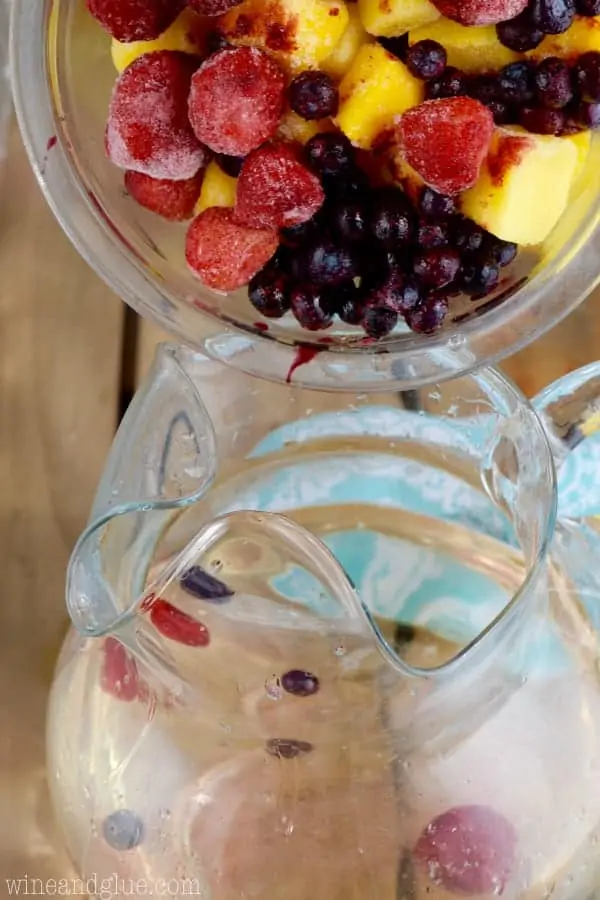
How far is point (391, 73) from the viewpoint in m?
0.58

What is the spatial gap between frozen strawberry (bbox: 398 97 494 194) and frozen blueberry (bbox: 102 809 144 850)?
48cm

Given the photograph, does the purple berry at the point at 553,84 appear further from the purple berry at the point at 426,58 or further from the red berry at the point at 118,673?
the red berry at the point at 118,673

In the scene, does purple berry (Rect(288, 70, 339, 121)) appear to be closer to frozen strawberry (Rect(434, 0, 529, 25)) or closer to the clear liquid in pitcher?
frozen strawberry (Rect(434, 0, 529, 25))

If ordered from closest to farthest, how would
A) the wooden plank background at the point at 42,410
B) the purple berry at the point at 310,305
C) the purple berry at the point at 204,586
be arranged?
the purple berry at the point at 204,586 → the purple berry at the point at 310,305 → the wooden plank background at the point at 42,410

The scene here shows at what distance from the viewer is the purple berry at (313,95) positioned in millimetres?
570

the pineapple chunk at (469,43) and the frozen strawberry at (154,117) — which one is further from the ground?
the pineapple chunk at (469,43)

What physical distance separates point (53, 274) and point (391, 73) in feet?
1.45

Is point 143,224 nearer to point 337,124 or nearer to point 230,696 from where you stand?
point 337,124

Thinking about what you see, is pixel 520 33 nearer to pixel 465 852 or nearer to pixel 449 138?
pixel 449 138

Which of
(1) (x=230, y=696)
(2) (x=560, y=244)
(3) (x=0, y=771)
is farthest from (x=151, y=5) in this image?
(3) (x=0, y=771)

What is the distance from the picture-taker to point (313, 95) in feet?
1.87

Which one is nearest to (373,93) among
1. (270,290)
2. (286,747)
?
(270,290)

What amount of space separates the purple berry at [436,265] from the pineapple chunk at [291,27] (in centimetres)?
13

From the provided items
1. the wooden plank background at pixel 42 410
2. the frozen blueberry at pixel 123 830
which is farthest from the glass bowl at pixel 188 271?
the frozen blueberry at pixel 123 830
